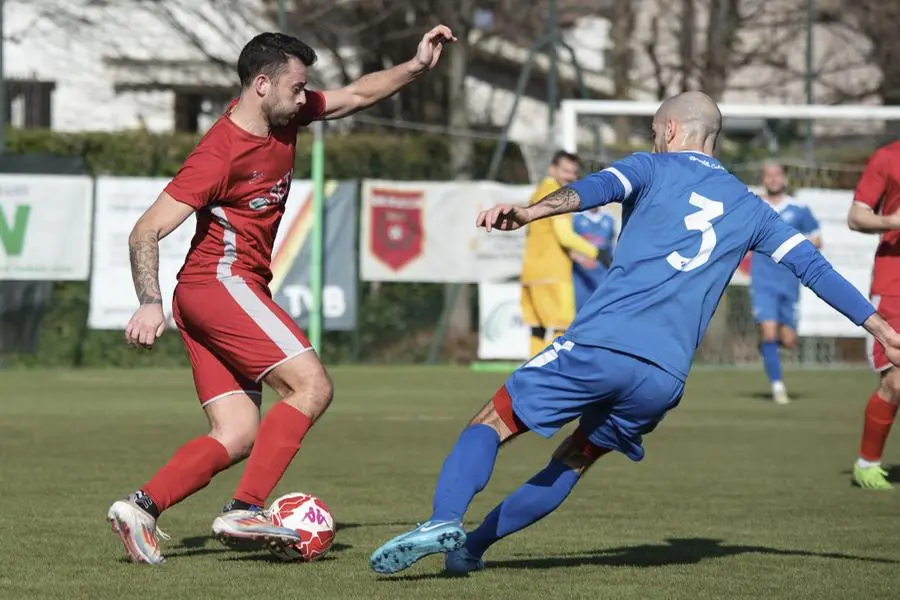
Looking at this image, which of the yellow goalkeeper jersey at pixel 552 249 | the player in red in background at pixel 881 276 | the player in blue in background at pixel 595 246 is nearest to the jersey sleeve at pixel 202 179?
the player in red in background at pixel 881 276

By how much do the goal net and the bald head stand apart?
12389 mm

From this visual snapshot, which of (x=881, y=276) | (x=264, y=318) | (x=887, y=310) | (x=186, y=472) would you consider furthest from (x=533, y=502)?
(x=881, y=276)

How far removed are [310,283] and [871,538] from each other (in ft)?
43.9

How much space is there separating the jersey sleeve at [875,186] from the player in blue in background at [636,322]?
3.33 metres

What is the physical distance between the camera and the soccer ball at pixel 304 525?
272 inches

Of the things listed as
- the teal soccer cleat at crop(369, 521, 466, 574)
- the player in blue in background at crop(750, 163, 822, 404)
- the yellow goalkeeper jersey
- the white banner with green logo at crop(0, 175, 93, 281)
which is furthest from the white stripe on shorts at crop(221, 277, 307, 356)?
the white banner with green logo at crop(0, 175, 93, 281)

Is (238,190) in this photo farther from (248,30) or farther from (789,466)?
(248,30)

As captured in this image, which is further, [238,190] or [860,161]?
[860,161]

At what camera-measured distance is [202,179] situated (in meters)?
6.79

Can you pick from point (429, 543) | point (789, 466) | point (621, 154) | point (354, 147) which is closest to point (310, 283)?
point (354, 147)

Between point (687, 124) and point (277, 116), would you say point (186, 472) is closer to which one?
point (277, 116)

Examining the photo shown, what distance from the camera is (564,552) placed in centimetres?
735

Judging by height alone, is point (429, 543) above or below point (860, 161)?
below

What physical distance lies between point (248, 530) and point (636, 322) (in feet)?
5.40
